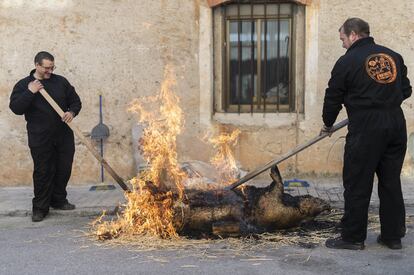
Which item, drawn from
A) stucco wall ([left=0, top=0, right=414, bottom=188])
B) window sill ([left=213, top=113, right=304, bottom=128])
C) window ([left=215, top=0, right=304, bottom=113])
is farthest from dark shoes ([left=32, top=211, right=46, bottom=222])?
window ([left=215, top=0, right=304, bottom=113])

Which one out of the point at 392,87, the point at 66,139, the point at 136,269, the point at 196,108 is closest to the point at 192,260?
the point at 136,269

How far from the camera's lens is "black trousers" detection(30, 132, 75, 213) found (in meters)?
6.79

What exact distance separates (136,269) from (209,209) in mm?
1180

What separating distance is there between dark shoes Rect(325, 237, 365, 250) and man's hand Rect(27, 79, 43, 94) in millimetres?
3829

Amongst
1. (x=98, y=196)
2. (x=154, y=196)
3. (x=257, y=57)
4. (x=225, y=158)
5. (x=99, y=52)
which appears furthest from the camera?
(x=257, y=57)

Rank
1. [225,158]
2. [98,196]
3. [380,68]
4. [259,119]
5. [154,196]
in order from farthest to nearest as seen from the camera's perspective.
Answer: [259,119] → [98,196] → [225,158] → [154,196] → [380,68]

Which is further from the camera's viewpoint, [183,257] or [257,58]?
[257,58]

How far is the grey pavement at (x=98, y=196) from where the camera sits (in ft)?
23.4

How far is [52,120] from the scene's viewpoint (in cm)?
684

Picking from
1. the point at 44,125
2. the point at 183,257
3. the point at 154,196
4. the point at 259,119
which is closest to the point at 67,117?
the point at 44,125

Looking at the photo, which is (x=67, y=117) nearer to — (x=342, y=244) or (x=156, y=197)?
(x=156, y=197)

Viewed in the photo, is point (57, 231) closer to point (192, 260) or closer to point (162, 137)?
point (162, 137)

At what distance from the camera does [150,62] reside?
8906mm

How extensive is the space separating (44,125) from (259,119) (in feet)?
12.2
